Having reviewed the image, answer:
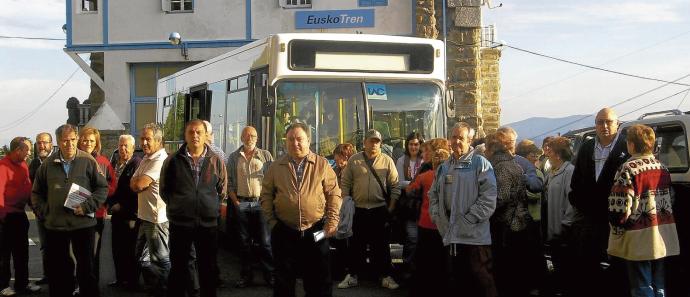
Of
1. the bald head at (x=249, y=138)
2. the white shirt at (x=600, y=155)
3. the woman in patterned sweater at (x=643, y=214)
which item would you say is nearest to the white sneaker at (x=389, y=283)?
the bald head at (x=249, y=138)

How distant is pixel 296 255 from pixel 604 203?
106 inches

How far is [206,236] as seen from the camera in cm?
770

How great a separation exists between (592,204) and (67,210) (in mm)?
4703

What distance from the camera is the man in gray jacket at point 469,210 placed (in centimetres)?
750

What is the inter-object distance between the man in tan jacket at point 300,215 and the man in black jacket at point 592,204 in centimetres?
226

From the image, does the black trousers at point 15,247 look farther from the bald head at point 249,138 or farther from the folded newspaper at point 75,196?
the bald head at point 249,138

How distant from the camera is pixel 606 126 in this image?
25.8ft

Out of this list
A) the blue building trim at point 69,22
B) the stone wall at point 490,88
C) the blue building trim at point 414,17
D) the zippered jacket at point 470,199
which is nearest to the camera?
the zippered jacket at point 470,199

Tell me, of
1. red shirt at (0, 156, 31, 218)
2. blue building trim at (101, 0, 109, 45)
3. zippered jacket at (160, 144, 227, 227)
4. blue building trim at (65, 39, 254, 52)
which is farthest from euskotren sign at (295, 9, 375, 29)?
zippered jacket at (160, 144, 227, 227)

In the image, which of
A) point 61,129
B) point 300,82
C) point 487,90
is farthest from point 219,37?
point 61,129

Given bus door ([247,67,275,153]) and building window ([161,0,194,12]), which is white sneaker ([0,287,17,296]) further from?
building window ([161,0,194,12])

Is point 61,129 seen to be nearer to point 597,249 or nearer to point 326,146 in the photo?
point 326,146

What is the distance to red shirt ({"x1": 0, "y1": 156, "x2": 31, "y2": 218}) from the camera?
9.17m

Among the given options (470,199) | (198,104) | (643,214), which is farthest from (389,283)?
(198,104)
